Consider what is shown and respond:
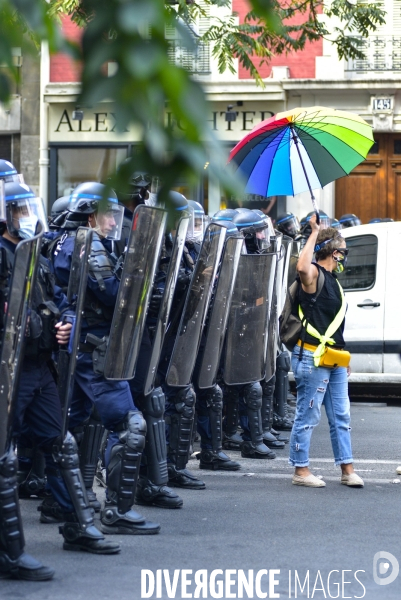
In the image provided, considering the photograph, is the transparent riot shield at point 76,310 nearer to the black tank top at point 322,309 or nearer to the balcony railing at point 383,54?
the black tank top at point 322,309

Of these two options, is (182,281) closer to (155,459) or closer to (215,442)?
(155,459)

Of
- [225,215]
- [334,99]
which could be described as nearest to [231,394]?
[225,215]

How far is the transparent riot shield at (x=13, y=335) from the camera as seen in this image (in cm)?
423

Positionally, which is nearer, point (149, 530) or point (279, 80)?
point (149, 530)

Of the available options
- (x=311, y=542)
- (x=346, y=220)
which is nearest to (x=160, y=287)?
(x=311, y=542)

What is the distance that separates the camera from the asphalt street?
4.45 m

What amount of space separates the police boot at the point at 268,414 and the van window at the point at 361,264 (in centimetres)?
247

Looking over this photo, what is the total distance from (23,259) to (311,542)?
208 cm

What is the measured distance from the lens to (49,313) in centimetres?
491

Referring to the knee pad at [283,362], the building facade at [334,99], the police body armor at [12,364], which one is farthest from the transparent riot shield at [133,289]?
the building facade at [334,99]

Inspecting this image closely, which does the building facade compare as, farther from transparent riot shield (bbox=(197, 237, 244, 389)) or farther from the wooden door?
transparent riot shield (bbox=(197, 237, 244, 389))

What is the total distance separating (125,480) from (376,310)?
6.14 metres

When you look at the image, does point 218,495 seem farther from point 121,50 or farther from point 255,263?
point 121,50

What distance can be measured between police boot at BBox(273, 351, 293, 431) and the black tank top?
2.82 metres
